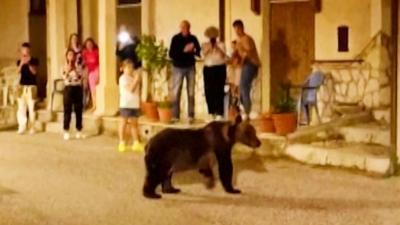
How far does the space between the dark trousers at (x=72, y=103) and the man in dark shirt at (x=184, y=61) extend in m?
1.55

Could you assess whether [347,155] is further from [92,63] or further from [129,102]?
[92,63]

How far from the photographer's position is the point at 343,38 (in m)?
12.1

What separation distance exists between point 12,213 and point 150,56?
6497 mm

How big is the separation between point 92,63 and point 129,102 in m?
3.65

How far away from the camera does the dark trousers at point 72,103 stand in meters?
13.0

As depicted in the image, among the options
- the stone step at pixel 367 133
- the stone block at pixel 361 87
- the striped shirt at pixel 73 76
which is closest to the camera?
the stone step at pixel 367 133

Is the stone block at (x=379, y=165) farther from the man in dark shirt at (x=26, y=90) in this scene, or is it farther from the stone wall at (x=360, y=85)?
the man in dark shirt at (x=26, y=90)

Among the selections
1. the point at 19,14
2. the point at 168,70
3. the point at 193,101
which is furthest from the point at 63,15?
the point at 193,101

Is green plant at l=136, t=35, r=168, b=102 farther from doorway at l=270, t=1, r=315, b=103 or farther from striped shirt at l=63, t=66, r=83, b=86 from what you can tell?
doorway at l=270, t=1, r=315, b=103

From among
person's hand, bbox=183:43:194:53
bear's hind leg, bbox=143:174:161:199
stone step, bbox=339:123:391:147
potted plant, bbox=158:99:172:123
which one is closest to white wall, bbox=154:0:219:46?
person's hand, bbox=183:43:194:53

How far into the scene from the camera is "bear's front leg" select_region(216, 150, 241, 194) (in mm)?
8367

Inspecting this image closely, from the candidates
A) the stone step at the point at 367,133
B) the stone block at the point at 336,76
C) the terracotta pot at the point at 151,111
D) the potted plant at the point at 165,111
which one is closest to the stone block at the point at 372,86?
the stone block at the point at 336,76

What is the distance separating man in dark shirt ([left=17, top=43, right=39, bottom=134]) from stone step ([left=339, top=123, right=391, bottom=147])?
601 cm

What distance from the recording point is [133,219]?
739 centimetres
